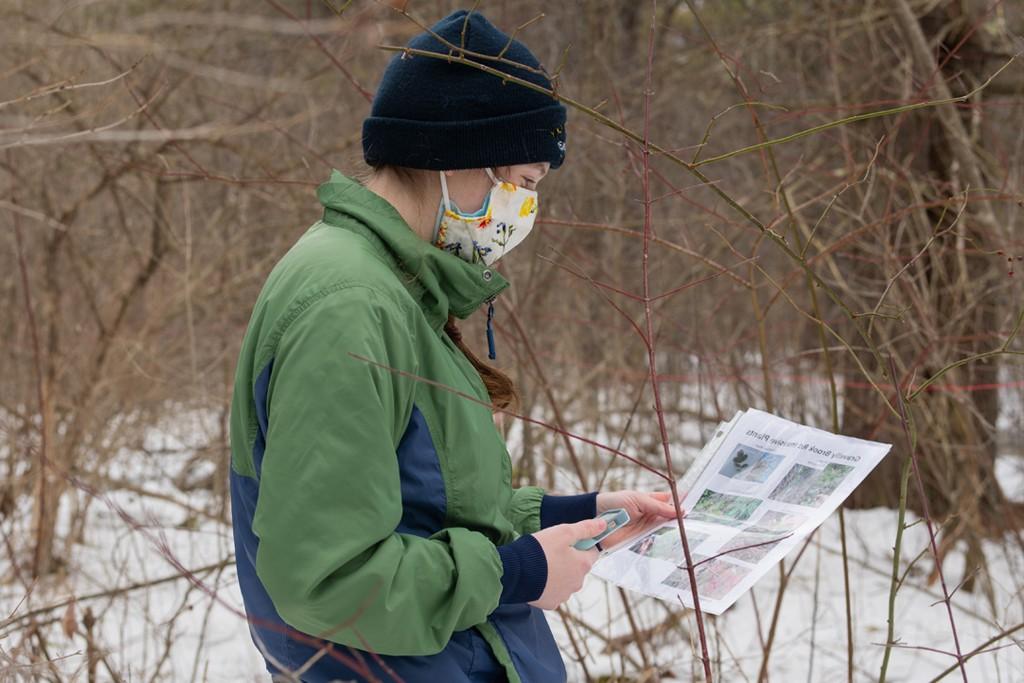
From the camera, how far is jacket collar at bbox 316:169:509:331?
1.67 meters

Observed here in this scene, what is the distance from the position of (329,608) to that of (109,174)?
396cm

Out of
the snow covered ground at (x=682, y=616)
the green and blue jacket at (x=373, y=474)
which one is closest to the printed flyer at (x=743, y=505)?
the green and blue jacket at (x=373, y=474)

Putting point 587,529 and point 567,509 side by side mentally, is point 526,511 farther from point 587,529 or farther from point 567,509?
point 587,529

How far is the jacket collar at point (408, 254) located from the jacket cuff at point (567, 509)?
0.51 m

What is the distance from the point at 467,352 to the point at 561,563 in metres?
0.46

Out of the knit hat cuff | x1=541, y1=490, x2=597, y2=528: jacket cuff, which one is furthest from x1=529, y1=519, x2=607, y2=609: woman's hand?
the knit hat cuff

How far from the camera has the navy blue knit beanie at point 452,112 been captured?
1.79 metres

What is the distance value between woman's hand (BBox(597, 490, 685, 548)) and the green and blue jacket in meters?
0.36

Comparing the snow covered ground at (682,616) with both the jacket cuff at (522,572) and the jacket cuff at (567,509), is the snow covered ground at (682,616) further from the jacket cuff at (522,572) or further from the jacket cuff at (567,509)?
the jacket cuff at (522,572)

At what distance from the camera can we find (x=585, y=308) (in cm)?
599

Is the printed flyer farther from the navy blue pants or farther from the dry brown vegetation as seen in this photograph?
the dry brown vegetation

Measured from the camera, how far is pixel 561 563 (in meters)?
1.69

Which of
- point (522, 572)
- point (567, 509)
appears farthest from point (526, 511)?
point (522, 572)

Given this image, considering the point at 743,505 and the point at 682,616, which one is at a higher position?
the point at 743,505
